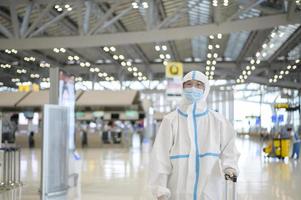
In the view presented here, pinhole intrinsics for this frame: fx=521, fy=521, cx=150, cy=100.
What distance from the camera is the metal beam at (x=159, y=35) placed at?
2141 centimetres

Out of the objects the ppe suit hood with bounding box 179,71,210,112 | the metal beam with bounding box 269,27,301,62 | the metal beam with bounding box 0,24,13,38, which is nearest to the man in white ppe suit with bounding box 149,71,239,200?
the ppe suit hood with bounding box 179,71,210,112

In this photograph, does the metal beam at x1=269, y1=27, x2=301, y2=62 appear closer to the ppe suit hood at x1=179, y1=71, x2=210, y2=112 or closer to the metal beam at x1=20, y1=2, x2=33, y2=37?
the metal beam at x1=20, y1=2, x2=33, y2=37

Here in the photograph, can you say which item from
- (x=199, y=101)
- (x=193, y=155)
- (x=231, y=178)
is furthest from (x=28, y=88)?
(x=231, y=178)

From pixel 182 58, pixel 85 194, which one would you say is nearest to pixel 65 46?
pixel 85 194

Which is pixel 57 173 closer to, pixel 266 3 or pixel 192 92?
pixel 192 92

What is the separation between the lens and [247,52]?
3991 centimetres

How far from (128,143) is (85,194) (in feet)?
82.4

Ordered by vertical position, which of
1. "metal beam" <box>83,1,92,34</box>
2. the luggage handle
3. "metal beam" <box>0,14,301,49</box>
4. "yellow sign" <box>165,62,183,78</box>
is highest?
"metal beam" <box>83,1,92,34</box>

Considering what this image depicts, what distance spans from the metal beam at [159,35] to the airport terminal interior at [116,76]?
0.04 m

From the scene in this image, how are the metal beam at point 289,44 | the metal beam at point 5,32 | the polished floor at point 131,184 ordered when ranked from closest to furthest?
1. the polished floor at point 131,184
2. the metal beam at point 5,32
3. the metal beam at point 289,44

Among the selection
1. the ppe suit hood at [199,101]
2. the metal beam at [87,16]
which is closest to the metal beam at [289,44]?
the metal beam at [87,16]

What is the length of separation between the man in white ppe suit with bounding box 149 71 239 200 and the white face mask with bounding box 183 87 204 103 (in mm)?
75

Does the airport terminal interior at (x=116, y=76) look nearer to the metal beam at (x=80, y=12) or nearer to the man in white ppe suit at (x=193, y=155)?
the metal beam at (x=80, y=12)

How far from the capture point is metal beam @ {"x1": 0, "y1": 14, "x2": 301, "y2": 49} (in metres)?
21.4
